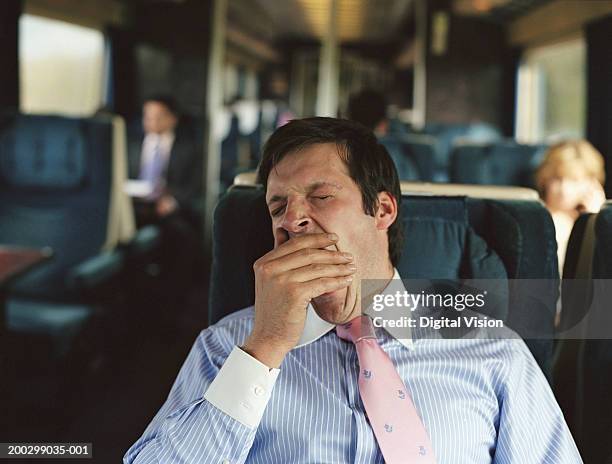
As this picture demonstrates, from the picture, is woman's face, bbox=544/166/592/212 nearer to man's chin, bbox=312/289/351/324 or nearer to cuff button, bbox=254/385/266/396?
man's chin, bbox=312/289/351/324

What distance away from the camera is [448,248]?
1.36 metres

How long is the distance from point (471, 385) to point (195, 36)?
17.1 ft

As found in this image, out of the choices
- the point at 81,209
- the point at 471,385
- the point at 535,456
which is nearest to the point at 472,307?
the point at 471,385

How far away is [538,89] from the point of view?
680 cm

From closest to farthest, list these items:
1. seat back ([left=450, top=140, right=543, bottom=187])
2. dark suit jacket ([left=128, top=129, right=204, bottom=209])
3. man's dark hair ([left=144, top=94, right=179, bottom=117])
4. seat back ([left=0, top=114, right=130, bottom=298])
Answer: seat back ([left=0, top=114, right=130, bottom=298]), seat back ([left=450, top=140, right=543, bottom=187]), dark suit jacket ([left=128, top=129, right=204, bottom=209]), man's dark hair ([left=144, top=94, right=179, bottom=117])

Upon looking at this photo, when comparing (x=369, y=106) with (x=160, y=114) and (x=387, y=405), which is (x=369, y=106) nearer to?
(x=160, y=114)

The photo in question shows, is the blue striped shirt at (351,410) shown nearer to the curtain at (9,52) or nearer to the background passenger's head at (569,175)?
the background passenger's head at (569,175)

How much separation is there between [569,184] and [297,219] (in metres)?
1.32

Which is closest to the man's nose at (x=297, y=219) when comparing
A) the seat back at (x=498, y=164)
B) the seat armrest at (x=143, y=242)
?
the seat armrest at (x=143, y=242)

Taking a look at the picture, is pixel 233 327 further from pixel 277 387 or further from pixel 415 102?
pixel 415 102

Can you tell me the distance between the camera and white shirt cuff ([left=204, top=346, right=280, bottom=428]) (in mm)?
1044

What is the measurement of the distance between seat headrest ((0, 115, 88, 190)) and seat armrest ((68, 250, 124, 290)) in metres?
0.40

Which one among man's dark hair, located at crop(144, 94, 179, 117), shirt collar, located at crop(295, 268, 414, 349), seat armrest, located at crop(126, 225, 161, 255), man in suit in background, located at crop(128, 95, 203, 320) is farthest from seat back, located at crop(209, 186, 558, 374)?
man's dark hair, located at crop(144, 94, 179, 117)

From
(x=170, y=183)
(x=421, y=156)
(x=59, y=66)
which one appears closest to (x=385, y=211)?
(x=421, y=156)
